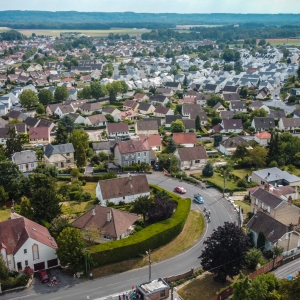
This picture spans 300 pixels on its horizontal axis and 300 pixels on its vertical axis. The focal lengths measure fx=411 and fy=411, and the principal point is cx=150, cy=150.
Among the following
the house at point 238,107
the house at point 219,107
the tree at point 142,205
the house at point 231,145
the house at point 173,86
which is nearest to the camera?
the tree at point 142,205

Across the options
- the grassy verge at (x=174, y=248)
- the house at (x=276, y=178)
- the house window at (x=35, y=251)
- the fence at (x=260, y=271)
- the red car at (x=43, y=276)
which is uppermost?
the house window at (x=35, y=251)

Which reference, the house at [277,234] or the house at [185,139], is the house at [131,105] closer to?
the house at [185,139]

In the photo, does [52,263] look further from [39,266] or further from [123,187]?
[123,187]

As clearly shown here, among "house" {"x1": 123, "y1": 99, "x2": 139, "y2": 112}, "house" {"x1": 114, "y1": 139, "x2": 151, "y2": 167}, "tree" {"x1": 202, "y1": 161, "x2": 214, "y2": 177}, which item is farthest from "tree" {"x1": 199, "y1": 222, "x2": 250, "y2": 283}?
"house" {"x1": 123, "y1": 99, "x2": 139, "y2": 112}

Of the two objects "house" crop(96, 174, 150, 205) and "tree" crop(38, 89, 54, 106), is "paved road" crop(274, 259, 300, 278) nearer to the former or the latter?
"house" crop(96, 174, 150, 205)

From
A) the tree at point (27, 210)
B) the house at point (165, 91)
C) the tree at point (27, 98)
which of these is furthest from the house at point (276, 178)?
the house at point (165, 91)

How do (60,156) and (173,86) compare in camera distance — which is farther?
(173,86)

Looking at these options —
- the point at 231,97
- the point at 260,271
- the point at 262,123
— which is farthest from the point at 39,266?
the point at 231,97
